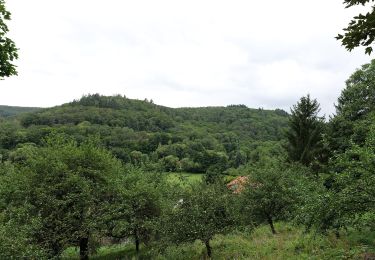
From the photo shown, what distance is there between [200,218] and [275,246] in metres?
4.72

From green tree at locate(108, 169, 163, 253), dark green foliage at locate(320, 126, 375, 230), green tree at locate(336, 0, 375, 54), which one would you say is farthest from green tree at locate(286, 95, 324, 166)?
green tree at locate(336, 0, 375, 54)

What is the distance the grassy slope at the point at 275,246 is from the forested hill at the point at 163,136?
65.4 m

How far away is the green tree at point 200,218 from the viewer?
21.6 meters

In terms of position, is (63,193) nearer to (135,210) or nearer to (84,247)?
(84,247)

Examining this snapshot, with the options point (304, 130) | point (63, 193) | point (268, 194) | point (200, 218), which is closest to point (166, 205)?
point (200, 218)

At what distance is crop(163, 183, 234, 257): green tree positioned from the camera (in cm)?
2162

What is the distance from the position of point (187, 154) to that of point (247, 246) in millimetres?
105046

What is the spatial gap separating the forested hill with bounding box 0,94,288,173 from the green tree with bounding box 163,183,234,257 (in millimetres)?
67440

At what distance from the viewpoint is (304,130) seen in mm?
41125

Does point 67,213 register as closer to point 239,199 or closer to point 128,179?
point 128,179

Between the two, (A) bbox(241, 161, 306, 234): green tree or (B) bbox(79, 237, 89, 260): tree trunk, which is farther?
(B) bbox(79, 237, 89, 260): tree trunk

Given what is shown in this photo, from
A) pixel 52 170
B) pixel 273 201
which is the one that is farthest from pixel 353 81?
pixel 52 170

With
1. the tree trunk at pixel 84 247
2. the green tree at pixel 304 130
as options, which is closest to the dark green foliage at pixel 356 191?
the tree trunk at pixel 84 247

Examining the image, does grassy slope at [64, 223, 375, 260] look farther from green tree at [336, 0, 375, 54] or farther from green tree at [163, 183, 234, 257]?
green tree at [336, 0, 375, 54]
